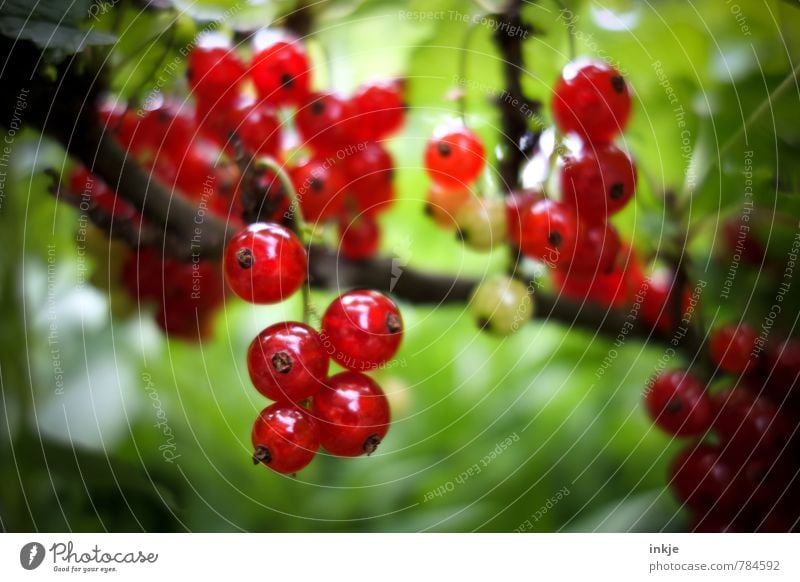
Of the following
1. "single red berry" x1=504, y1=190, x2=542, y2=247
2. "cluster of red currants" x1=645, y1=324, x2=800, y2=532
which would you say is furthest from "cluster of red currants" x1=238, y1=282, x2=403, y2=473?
"cluster of red currants" x1=645, y1=324, x2=800, y2=532

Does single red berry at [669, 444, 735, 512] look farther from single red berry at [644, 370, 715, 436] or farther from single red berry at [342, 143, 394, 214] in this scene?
single red berry at [342, 143, 394, 214]

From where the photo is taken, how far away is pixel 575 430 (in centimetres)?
51

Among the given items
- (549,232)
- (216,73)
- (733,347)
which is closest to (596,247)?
(549,232)

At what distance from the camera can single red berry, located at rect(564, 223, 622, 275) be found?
430mm

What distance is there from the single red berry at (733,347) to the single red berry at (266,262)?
285 millimetres

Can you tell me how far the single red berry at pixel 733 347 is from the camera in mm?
491

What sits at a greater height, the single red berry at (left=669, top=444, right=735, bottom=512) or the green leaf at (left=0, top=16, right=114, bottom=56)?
the green leaf at (left=0, top=16, right=114, bottom=56)

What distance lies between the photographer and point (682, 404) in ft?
1.58

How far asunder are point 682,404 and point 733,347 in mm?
54

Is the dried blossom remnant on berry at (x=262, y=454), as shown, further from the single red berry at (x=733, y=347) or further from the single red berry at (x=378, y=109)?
the single red berry at (x=733, y=347)

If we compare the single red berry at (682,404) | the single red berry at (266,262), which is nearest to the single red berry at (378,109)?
the single red berry at (266,262)

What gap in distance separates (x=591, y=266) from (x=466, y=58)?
5.9 inches

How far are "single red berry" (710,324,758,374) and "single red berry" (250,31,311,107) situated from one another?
0.31 m

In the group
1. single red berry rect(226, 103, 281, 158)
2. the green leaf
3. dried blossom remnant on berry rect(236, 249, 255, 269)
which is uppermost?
the green leaf
